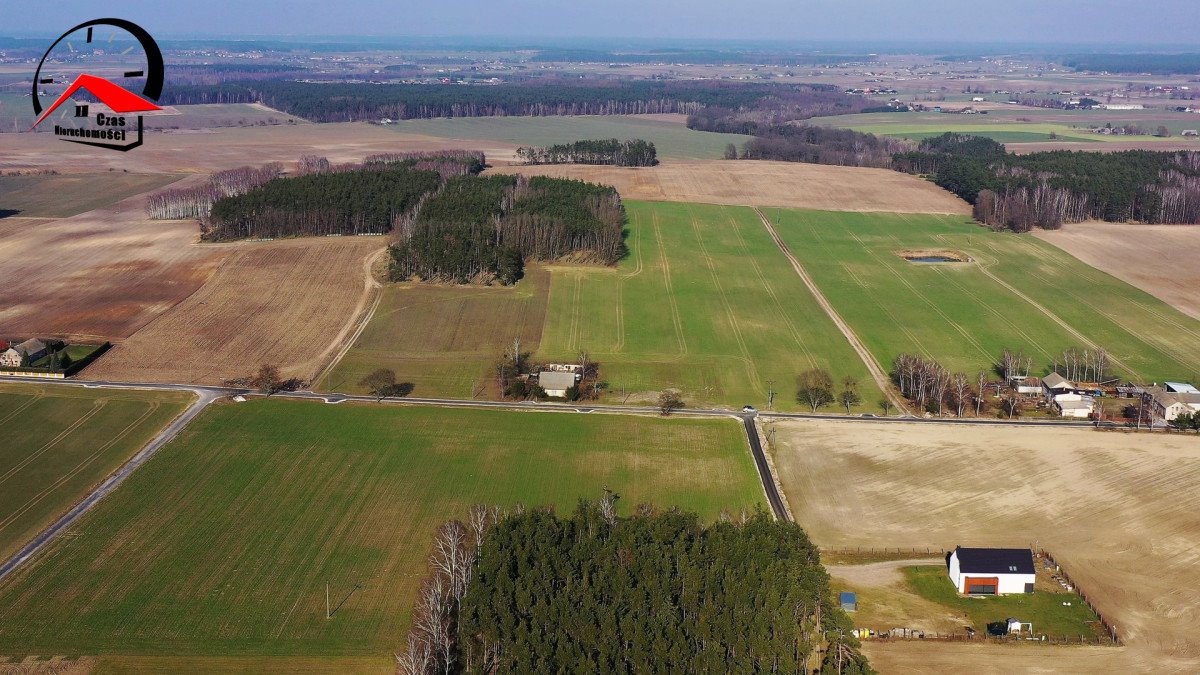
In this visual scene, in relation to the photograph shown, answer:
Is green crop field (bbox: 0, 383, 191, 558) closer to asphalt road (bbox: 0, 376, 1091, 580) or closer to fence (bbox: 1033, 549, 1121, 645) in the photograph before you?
asphalt road (bbox: 0, 376, 1091, 580)

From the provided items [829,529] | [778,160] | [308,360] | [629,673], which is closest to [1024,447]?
[829,529]

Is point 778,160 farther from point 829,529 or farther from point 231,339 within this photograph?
point 829,529

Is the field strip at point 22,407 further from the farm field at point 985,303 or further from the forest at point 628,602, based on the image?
the farm field at point 985,303

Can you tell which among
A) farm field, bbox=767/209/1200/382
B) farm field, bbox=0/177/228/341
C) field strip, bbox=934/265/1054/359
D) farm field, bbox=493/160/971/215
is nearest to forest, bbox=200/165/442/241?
farm field, bbox=0/177/228/341

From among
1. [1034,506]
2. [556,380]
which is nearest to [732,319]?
[556,380]

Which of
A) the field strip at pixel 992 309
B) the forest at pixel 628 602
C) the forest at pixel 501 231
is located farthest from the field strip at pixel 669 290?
the forest at pixel 628 602
